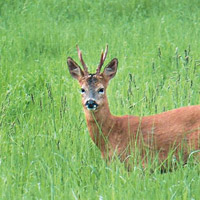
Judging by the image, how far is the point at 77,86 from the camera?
720cm

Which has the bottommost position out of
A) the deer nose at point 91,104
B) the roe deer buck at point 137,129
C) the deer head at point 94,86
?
the roe deer buck at point 137,129

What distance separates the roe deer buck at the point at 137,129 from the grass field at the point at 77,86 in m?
0.19

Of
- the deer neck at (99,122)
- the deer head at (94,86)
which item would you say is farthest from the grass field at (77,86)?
the deer head at (94,86)

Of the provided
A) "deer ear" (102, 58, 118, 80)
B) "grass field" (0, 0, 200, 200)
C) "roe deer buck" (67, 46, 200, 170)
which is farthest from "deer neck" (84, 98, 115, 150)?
"deer ear" (102, 58, 118, 80)

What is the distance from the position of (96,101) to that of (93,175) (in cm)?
85

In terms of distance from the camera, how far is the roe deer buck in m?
5.07

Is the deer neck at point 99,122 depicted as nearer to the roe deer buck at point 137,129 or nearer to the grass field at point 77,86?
the roe deer buck at point 137,129

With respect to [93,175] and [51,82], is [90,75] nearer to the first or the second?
[93,175]

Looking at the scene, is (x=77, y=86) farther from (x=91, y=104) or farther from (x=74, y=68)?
(x=91, y=104)

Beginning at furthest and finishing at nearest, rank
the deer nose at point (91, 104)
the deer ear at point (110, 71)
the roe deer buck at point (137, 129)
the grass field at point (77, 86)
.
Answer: the deer ear at point (110, 71) < the deer nose at point (91, 104) < the roe deer buck at point (137, 129) < the grass field at point (77, 86)

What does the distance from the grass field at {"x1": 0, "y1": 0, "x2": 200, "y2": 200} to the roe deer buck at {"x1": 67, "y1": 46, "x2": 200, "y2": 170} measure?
186mm

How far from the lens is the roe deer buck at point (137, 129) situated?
5.07 m

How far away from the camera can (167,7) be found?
11.2m

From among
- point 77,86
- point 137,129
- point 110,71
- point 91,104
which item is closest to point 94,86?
point 91,104
